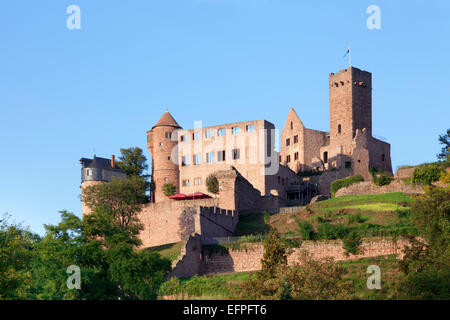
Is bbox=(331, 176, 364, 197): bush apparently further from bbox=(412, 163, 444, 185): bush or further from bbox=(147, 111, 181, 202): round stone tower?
bbox=(147, 111, 181, 202): round stone tower

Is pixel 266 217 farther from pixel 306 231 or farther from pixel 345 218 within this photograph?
pixel 306 231

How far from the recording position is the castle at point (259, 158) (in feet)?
255

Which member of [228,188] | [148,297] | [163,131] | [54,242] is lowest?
[148,297]

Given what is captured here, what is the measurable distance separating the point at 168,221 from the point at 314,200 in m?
17.1

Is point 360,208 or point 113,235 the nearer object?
point 113,235

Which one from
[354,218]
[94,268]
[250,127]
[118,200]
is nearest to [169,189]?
[250,127]

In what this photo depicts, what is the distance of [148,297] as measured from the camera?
4669 cm

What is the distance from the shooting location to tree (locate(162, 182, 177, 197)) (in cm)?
9162

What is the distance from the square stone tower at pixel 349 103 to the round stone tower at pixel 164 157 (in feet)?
62.6

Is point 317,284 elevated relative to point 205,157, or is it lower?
lower

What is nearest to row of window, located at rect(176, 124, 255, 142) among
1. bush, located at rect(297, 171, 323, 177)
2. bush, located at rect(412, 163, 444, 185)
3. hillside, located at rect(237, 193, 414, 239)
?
bush, located at rect(297, 171, 323, 177)

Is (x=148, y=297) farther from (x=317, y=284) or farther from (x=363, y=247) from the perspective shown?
(x=363, y=247)
